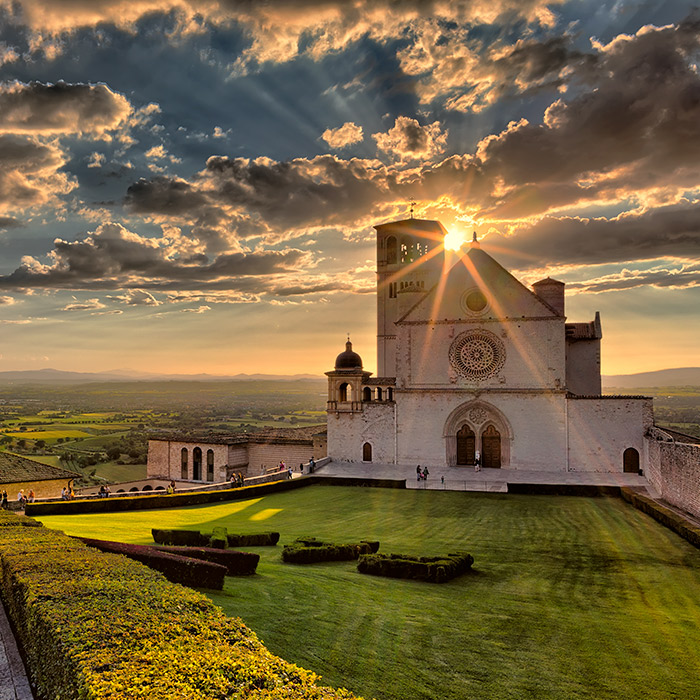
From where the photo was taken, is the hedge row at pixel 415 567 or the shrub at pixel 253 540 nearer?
the hedge row at pixel 415 567

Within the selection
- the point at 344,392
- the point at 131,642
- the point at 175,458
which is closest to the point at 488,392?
the point at 344,392

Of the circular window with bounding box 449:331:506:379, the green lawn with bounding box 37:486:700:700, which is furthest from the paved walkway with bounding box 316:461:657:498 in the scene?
the green lawn with bounding box 37:486:700:700

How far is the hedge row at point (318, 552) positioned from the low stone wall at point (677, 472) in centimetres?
1502

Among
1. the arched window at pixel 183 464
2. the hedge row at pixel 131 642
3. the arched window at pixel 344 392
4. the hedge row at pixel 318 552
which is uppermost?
the arched window at pixel 344 392

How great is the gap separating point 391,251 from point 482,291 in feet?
53.1

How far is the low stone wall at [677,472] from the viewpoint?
2280 centimetres

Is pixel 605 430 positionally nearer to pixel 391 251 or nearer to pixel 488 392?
pixel 488 392

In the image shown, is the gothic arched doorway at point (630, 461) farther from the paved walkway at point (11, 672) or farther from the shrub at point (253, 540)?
the paved walkway at point (11, 672)

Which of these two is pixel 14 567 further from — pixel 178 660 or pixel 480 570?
pixel 480 570

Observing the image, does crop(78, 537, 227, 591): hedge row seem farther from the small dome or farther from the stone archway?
the small dome

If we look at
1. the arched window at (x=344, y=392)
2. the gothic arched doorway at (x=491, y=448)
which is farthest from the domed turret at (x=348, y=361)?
the gothic arched doorway at (x=491, y=448)

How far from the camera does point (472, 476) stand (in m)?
37.2

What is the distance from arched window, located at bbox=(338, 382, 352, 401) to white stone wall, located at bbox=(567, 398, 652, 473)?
16799 millimetres

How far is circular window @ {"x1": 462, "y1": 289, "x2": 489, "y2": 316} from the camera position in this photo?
41.6 m
